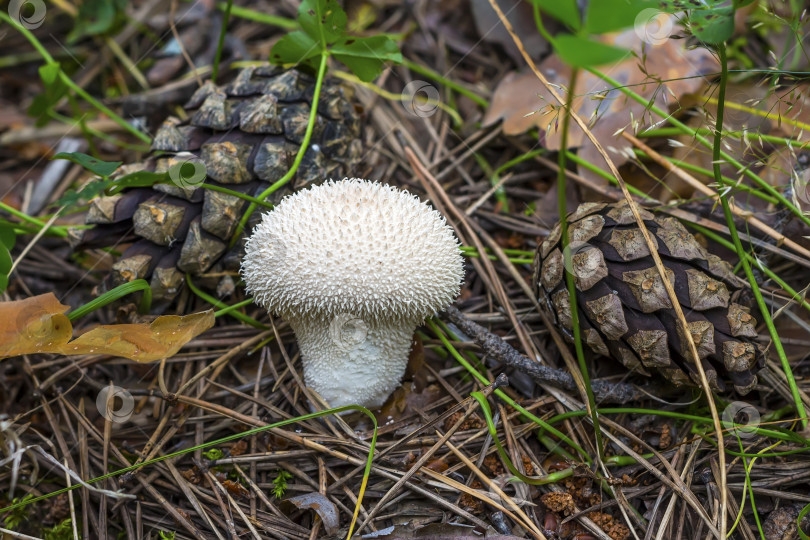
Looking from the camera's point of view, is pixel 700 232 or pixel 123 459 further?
pixel 700 232

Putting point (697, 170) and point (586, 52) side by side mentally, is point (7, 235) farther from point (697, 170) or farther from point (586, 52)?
point (697, 170)

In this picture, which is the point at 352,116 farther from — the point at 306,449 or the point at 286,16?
the point at 306,449

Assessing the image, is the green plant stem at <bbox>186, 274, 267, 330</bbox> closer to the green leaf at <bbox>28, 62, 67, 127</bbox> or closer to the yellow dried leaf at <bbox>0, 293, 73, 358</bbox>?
the yellow dried leaf at <bbox>0, 293, 73, 358</bbox>

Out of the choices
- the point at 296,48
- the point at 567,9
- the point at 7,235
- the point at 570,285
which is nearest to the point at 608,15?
the point at 567,9

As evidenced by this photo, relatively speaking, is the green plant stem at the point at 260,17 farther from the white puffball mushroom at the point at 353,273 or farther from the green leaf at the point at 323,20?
the white puffball mushroom at the point at 353,273

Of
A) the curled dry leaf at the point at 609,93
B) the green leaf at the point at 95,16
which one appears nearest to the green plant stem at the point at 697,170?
the curled dry leaf at the point at 609,93

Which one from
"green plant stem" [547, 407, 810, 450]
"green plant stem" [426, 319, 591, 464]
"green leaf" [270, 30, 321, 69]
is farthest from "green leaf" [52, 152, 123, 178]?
"green plant stem" [547, 407, 810, 450]

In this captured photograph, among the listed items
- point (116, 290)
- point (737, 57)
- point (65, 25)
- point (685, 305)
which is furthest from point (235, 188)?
point (737, 57)
